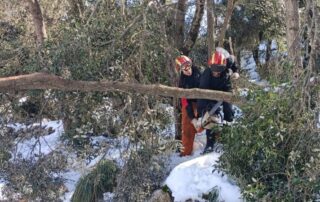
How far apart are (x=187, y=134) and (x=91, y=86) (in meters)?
2.13

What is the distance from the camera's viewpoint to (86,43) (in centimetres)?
632

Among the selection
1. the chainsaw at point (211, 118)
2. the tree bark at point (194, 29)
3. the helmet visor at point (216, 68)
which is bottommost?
the chainsaw at point (211, 118)

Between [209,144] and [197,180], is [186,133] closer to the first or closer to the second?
[209,144]

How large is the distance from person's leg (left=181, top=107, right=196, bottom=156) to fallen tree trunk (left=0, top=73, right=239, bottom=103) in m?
1.69

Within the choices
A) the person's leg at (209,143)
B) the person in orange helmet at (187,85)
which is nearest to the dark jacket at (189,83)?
the person in orange helmet at (187,85)

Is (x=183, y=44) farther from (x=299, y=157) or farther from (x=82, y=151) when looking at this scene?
(x=299, y=157)

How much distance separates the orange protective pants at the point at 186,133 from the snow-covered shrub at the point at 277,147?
179 centimetres

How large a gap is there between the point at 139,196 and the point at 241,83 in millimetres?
1760

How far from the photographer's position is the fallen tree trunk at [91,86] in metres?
5.34

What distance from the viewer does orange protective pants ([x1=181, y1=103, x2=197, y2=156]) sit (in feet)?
23.7

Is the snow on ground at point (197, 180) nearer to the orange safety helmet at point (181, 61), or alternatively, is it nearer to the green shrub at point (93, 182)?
the green shrub at point (93, 182)

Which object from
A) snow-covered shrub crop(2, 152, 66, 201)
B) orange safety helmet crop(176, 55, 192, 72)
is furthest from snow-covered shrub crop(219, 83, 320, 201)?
snow-covered shrub crop(2, 152, 66, 201)

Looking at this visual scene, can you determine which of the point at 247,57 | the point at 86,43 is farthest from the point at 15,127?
the point at 247,57

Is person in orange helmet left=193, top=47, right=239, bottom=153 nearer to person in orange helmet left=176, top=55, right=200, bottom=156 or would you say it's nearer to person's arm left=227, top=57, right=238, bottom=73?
person's arm left=227, top=57, right=238, bottom=73
